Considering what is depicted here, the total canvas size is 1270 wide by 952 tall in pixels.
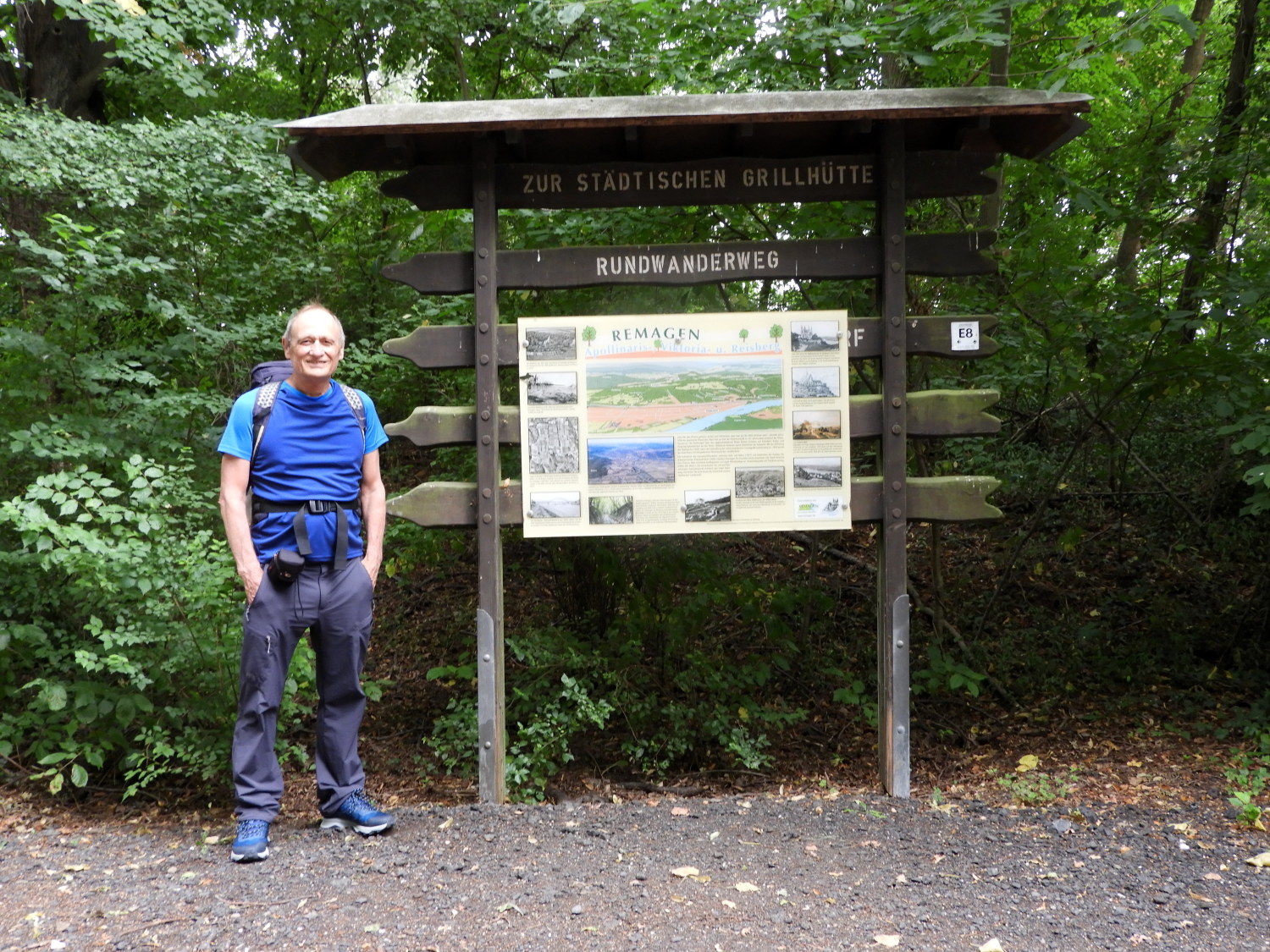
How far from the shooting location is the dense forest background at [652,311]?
15.6 ft

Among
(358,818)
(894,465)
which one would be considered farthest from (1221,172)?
(358,818)

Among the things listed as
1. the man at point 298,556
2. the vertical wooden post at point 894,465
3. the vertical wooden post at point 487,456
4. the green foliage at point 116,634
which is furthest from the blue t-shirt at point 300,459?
the vertical wooden post at point 894,465

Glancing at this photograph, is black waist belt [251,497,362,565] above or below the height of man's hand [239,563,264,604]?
above

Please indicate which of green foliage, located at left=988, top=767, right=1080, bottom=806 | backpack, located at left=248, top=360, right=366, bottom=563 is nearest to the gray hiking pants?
backpack, located at left=248, top=360, right=366, bottom=563

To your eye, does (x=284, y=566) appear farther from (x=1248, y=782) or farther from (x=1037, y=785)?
(x=1248, y=782)

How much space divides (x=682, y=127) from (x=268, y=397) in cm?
210

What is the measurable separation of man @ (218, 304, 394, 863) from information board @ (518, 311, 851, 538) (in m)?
0.87

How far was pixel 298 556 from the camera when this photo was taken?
368 centimetres

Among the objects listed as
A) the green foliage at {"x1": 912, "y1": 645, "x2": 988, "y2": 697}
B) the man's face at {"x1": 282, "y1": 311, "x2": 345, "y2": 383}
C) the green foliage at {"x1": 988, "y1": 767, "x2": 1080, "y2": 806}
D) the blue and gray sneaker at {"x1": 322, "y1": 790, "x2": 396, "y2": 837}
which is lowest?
the green foliage at {"x1": 988, "y1": 767, "x2": 1080, "y2": 806}

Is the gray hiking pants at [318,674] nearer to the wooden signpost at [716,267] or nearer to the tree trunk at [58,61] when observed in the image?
the wooden signpost at [716,267]

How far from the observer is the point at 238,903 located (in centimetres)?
325

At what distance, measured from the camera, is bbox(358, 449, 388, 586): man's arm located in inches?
156

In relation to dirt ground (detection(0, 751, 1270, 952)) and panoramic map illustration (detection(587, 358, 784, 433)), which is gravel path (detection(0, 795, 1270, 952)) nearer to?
dirt ground (detection(0, 751, 1270, 952))

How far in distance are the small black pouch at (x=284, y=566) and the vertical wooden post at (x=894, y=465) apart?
8.42ft
